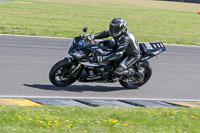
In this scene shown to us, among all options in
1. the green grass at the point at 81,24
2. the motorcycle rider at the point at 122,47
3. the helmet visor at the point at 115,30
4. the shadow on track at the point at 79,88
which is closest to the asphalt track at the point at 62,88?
the shadow on track at the point at 79,88

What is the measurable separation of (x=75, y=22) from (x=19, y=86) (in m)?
14.0

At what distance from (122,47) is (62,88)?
1621mm

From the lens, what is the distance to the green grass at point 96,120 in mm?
5684

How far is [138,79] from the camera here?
9320 millimetres

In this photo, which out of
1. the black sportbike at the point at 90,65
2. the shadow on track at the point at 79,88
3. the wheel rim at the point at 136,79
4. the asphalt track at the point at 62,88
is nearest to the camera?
the black sportbike at the point at 90,65

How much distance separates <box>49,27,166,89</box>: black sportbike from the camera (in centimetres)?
857

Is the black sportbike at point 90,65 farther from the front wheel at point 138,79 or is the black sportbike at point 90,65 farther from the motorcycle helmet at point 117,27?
the motorcycle helmet at point 117,27

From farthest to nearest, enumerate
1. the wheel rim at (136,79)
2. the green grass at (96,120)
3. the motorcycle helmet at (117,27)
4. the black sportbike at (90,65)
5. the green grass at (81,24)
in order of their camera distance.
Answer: the green grass at (81,24), the wheel rim at (136,79), the black sportbike at (90,65), the motorcycle helmet at (117,27), the green grass at (96,120)

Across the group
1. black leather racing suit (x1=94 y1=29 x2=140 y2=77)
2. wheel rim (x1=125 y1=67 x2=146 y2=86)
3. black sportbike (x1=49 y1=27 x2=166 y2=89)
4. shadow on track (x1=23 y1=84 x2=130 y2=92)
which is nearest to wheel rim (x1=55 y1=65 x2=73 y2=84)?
black sportbike (x1=49 y1=27 x2=166 y2=89)

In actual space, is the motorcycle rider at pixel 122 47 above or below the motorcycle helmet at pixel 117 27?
below

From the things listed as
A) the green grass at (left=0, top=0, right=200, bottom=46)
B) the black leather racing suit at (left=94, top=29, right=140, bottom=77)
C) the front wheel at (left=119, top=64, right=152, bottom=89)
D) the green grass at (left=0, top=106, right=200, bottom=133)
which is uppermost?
the green grass at (left=0, top=0, right=200, bottom=46)

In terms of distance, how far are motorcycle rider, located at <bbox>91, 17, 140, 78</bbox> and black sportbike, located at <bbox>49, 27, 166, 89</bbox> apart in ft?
0.48

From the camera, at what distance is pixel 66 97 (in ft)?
26.9

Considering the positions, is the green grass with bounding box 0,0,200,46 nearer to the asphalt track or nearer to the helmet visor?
the asphalt track
